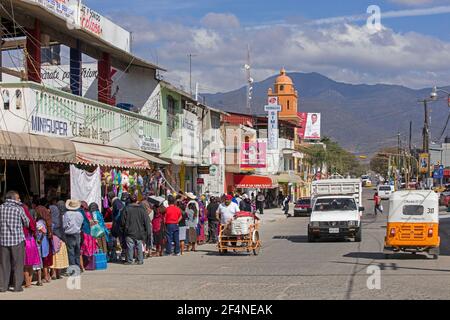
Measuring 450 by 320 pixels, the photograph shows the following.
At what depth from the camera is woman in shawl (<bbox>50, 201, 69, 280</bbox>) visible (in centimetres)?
1625

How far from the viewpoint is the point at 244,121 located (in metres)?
72.4

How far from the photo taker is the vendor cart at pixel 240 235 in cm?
2247

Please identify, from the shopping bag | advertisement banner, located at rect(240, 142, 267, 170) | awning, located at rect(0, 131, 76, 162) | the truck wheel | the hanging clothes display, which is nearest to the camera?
awning, located at rect(0, 131, 76, 162)

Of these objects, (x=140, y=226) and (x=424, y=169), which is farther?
(x=424, y=169)

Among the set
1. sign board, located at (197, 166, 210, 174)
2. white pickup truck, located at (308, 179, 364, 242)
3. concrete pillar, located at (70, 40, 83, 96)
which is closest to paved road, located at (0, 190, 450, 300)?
white pickup truck, located at (308, 179, 364, 242)

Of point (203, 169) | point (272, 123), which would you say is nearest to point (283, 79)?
point (272, 123)

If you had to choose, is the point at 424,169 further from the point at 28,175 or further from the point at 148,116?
the point at 28,175

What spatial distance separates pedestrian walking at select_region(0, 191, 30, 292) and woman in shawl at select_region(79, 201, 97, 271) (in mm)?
3037

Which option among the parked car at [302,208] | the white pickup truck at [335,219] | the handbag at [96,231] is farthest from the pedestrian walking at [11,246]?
the parked car at [302,208]

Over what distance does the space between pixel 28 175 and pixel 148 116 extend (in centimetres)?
1286

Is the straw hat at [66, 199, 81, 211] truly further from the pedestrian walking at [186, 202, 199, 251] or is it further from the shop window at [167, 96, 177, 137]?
the shop window at [167, 96, 177, 137]

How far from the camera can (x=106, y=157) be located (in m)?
23.1

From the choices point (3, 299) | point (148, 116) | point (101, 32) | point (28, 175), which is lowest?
point (3, 299)
